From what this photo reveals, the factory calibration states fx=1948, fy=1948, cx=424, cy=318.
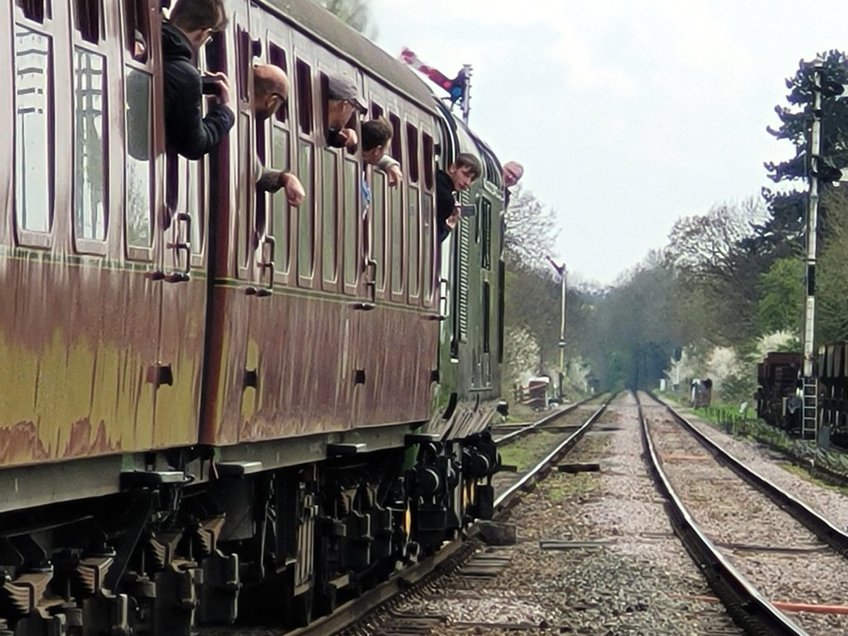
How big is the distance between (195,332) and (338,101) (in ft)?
8.38

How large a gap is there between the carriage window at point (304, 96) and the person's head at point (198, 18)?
6.64ft

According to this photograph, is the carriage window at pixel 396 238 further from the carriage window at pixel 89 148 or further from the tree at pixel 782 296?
the tree at pixel 782 296

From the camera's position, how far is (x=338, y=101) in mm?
9812

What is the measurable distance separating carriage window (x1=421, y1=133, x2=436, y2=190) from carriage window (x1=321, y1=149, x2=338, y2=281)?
271 cm

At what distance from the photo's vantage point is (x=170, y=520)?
8133 mm

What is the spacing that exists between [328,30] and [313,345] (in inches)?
70.1

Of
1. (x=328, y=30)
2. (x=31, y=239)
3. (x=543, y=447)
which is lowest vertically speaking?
(x=543, y=447)

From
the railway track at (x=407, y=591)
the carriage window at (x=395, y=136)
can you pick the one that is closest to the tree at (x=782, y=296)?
the railway track at (x=407, y=591)

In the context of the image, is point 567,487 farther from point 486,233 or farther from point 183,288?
point 183,288

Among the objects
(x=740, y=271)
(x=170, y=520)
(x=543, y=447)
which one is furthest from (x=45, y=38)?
(x=740, y=271)

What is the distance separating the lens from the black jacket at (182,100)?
23.2 feet

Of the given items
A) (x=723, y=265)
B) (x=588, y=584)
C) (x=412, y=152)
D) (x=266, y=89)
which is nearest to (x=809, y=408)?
(x=588, y=584)

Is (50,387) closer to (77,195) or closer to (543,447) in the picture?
(77,195)

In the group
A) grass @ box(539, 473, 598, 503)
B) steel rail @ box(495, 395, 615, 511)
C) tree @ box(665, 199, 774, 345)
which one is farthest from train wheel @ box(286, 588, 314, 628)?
tree @ box(665, 199, 774, 345)
